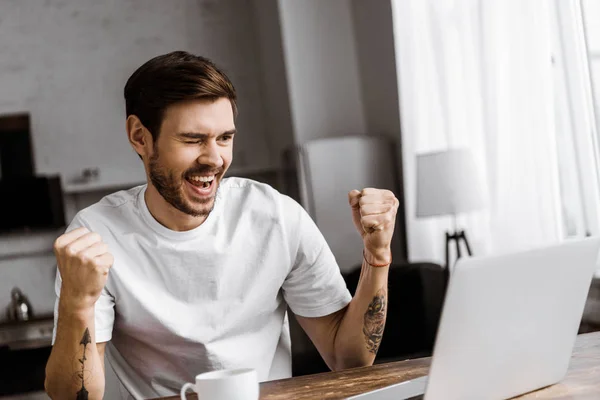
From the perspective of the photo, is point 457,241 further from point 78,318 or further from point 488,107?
point 78,318

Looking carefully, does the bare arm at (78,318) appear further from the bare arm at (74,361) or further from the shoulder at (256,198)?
the shoulder at (256,198)

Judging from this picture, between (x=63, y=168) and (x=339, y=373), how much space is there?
437cm

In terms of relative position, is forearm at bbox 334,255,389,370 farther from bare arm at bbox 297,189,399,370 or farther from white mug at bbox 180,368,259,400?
white mug at bbox 180,368,259,400

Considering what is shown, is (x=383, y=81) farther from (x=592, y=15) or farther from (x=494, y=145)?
(x=592, y=15)

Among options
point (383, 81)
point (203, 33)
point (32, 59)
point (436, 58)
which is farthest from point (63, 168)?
point (436, 58)

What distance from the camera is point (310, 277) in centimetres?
185

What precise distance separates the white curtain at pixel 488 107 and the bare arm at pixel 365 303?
1.44 m

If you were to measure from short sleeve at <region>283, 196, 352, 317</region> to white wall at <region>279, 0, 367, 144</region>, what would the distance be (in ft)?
11.0

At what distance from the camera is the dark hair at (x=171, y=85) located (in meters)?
1.73

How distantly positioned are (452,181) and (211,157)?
205 cm

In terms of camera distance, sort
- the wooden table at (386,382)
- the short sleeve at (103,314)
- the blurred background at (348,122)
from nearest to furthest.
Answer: the wooden table at (386,382) → the short sleeve at (103,314) → the blurred background at (348,122)

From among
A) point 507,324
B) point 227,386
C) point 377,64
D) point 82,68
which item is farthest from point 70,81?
point 507,324

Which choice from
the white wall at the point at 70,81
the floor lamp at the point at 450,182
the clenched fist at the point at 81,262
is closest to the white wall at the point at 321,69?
the white wall at the point at 70,81

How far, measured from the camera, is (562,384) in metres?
1.34
